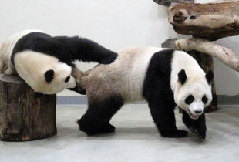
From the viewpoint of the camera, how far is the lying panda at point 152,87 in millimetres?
3127

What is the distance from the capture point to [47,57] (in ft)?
11.0

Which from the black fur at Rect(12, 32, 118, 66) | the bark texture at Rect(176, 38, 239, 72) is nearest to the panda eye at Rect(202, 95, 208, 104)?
the bark texture at Rect(176, 38, 239, 72)

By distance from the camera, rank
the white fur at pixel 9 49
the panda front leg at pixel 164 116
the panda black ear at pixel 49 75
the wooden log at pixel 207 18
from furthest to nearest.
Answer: the wooden log at pixel 207 18
the white fur at pixel 9 49
the panda front leg at pixel 164 116
the panda black ear at pixel 49 75

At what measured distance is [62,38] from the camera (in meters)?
3.53

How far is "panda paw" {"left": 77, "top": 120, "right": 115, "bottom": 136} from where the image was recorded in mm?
3538

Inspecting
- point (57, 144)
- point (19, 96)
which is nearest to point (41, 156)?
point (57, 144)

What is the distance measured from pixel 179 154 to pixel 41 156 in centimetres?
101

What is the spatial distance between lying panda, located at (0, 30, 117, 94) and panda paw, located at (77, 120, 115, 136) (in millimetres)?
346

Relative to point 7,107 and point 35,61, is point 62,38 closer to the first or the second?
point 35,61

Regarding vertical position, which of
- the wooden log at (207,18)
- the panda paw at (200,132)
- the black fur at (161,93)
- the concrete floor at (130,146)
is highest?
the wooden log at (207,18)

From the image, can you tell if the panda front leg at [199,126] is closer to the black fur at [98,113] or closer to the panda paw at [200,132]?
the panda paw at [200,132]

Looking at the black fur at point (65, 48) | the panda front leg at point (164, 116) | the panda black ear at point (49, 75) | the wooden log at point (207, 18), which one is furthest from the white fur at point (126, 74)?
the wooden log at point (207, 18)

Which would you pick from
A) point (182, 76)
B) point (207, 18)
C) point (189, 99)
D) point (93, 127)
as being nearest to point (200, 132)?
point (189, 99)

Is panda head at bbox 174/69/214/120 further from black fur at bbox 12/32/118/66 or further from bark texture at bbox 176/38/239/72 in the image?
black fur at bbox 12/32/118/66
